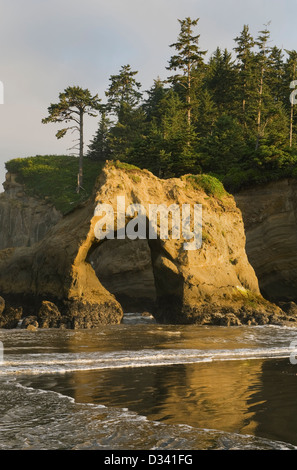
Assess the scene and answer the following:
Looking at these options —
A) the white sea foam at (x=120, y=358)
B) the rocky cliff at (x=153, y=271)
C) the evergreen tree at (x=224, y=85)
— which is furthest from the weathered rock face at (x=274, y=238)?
the evergreen tree at (x=224, y=85)

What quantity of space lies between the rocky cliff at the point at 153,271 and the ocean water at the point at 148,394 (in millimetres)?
5215

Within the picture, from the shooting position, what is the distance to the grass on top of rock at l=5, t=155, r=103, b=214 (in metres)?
42.5

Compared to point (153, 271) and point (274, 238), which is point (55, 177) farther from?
point (153, 271)

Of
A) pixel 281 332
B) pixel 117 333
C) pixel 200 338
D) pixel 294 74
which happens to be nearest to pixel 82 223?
pixel 117 333

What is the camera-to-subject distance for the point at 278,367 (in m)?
11.8

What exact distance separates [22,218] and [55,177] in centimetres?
508

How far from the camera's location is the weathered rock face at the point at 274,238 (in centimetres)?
2875

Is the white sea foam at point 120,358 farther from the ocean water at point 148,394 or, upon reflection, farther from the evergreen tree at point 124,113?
the evergreen tree at point 124,113

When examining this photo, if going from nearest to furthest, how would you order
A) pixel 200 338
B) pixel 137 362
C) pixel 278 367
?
pixel 278 367, pixel 137 362, pixel 200 338

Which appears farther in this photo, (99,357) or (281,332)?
(281,332)

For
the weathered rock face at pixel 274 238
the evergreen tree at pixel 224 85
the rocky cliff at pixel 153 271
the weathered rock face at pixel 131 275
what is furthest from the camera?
the evergreen tree at pixel 224 85

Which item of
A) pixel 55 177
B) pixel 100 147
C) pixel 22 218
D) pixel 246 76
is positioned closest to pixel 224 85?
pixel 246 76
